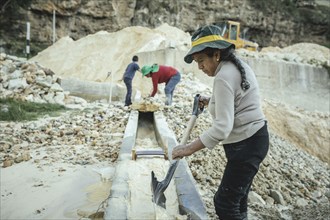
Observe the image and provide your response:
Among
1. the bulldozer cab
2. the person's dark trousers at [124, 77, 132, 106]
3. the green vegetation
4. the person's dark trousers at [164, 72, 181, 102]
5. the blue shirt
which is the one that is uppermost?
the bulldozer cab

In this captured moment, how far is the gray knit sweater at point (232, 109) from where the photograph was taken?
1913mm

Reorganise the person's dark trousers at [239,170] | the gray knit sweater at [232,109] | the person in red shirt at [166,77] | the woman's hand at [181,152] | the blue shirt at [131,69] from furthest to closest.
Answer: the blue shirt at [131,69] → the person in red shirt at [166,77] → the woman's hand at [181,152] → the person's dark trousers at [239,170] → the gray knit sweater at [232,109]

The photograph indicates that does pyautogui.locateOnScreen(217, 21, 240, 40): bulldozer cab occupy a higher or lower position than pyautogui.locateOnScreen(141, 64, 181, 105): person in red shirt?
higher

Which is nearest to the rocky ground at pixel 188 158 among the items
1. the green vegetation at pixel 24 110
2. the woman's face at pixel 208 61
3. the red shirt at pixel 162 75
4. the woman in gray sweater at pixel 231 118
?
the green vegetation at pixel 24 110

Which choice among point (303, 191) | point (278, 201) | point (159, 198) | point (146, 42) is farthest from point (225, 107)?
point (146, 42)

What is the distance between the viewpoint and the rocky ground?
424cm

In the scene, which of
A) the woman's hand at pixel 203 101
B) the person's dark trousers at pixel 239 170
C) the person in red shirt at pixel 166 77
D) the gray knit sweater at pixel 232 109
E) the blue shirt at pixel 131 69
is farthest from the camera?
the blue shirt at pixel 131 69

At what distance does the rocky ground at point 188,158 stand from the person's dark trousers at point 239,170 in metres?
1.31

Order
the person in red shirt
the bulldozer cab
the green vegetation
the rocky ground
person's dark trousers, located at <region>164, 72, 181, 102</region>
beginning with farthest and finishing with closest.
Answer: the bulldozer cab
person's dark trousers, located at <region>164, 72, 181, 102</region>
the person in red shirt
the green vegetation
the rocky ground

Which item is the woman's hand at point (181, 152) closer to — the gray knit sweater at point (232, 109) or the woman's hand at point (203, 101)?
the gray knit sweater at point (232, 109)

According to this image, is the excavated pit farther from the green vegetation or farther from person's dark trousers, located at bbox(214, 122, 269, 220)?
the green vegetation

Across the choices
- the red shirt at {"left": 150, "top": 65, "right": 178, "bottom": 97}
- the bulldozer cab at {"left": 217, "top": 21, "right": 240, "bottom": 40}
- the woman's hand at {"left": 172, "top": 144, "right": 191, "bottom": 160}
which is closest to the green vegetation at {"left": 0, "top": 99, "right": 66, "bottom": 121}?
the red shirt at {"left": 150, "top": 65, "right": 178, "bottom": 97}

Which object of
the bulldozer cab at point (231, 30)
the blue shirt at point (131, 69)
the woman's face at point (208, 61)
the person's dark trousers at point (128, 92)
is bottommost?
the person's dark trousers at point (128, 92)

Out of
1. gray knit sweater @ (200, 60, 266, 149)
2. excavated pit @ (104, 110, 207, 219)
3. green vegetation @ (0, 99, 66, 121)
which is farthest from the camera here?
green vegetation @ (0, 99, 66, 121)
